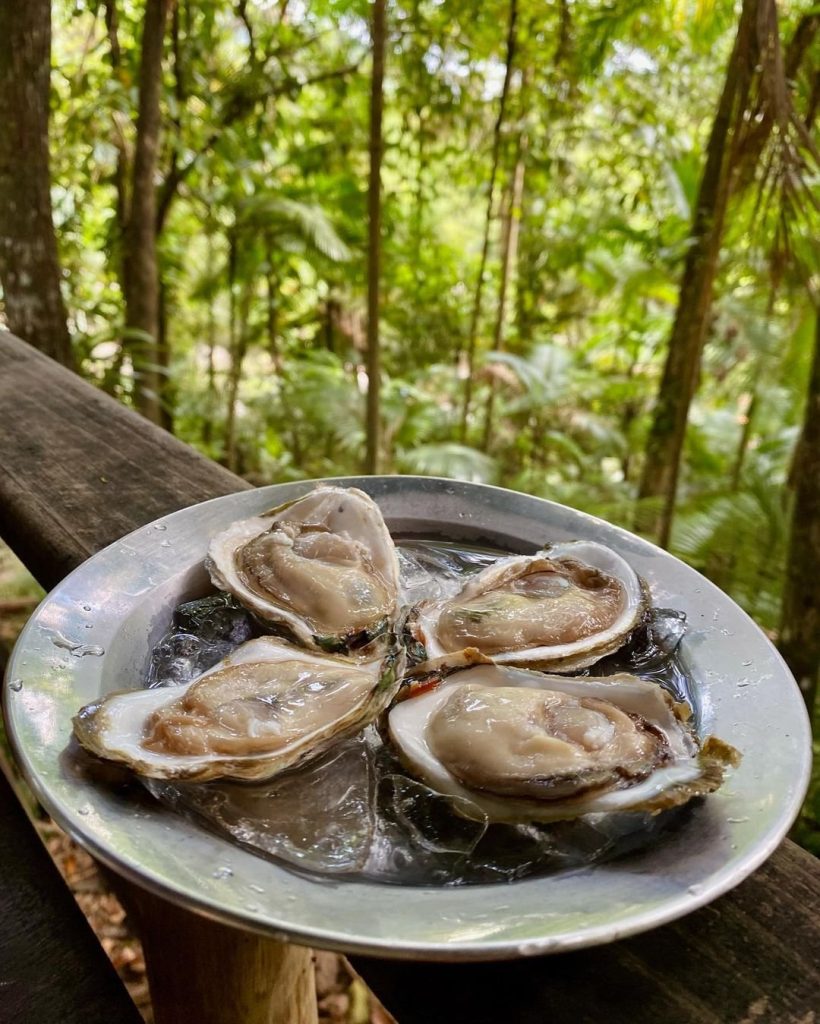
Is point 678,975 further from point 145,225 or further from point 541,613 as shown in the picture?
point 145,225

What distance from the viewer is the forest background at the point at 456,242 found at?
275cm

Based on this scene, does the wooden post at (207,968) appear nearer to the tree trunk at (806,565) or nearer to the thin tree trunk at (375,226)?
the tree trunk at (806,565)

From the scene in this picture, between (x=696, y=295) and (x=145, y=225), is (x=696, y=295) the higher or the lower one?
the lower one

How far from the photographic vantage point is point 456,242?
7.00 m

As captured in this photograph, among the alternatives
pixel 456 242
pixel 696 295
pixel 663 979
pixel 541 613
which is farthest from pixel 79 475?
pixel 456 242

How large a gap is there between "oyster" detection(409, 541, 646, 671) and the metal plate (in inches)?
3.0

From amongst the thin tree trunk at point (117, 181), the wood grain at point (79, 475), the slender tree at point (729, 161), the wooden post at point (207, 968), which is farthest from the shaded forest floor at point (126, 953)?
the slender tree at point (729, 161)

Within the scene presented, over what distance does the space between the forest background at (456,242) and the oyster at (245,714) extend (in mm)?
1550

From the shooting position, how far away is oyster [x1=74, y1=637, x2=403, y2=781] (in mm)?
674

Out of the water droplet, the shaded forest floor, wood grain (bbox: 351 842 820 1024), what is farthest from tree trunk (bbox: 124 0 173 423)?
wood grain (bbox: 351 842 820 1024)

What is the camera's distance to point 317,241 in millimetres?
4891

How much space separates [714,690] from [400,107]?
4999 mm

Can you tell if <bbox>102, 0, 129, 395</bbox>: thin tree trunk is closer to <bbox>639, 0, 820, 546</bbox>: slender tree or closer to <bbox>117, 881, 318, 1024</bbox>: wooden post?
<bbox>639, 0, 820, 546</bbox>: slender tree

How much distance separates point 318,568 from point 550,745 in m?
0.43
